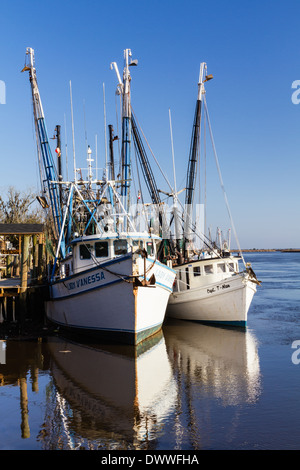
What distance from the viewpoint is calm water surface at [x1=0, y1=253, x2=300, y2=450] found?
902cm

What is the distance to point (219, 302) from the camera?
2322 centimetres

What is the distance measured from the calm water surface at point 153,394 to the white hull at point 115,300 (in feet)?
2.75

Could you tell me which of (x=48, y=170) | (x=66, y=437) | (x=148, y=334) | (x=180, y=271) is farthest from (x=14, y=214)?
(x=66, y=437)

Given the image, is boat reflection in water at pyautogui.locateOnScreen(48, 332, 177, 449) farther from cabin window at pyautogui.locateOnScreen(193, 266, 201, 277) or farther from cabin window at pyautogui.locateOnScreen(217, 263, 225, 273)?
cabin window at pyautogui.locateOnScreen(217, 263, 225, 273)

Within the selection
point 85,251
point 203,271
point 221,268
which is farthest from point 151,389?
point 221,268

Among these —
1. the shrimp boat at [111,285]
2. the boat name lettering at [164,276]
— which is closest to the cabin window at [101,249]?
the shrimp boat at [111,285]

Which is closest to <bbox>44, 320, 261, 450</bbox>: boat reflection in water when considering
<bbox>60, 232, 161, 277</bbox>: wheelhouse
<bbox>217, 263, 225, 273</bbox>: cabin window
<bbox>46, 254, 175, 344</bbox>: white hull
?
<bbox>46, 254, 175, 344</bbox>: white hull

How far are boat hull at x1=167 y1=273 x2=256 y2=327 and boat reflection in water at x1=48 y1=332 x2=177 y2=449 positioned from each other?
5767mm

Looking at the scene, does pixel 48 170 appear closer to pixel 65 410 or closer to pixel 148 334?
pixel 148 334

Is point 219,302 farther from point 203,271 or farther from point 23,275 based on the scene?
point 23,275

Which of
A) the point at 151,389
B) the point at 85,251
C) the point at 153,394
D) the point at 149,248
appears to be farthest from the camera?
the point at 149,248

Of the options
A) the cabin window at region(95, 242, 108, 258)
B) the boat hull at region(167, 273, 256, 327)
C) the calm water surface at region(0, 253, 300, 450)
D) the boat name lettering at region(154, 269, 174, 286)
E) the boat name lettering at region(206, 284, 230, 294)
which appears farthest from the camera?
the boat name lettering at region(206, 284, 230, 294)

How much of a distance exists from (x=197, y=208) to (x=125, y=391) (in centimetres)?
2067

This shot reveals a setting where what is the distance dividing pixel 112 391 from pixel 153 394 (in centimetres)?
121
